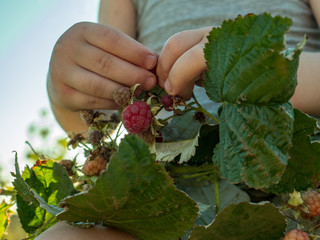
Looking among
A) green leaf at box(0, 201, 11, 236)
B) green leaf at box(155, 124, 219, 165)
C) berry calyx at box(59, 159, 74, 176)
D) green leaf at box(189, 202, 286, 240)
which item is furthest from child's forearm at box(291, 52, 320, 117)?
green leaf at box(0, 201, 11, 236)

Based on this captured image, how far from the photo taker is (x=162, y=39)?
109 centimetres

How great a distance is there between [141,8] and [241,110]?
0.97 meters

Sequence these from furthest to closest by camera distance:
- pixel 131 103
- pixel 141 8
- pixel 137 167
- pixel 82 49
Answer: pixel 141 8
pixel 82 49
pixel 131 103
pixel 137 167

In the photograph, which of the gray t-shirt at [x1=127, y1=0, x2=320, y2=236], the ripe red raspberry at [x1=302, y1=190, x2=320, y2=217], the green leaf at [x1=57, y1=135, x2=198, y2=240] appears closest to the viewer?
the green leaf at [x1=57, y1=135, x2=198, y2=240]

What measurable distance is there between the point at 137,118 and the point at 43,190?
24 cm

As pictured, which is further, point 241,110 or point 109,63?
point 109,63

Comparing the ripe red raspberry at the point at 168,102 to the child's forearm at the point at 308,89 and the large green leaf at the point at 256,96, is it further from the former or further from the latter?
the child's forearm at the point at 308,89

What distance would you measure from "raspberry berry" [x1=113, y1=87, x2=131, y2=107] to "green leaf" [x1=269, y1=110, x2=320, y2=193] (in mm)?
245

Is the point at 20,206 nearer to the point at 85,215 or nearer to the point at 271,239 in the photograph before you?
the point at 85,215

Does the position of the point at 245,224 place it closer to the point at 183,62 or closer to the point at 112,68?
the point at 183,62

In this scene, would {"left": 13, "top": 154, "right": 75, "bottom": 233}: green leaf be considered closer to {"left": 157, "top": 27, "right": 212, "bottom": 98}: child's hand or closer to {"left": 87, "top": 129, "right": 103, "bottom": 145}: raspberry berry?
{"left": 87, "top": 129, "right": 103, "bottom": 145}: raspberry berry

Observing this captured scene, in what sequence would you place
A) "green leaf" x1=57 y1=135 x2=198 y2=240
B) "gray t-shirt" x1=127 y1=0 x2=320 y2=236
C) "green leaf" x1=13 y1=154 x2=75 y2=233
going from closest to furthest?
"green leaf" x1=57 y1=135 x2=198 y2=240
"green leaf" x1=13 y1=154 x2=75 y2=233
"gray t-shirt" x1=127 y1=0 x2=320 y2=236

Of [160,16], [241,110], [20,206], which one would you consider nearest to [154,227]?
[241,110]

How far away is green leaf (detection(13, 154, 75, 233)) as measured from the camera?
55 cm
